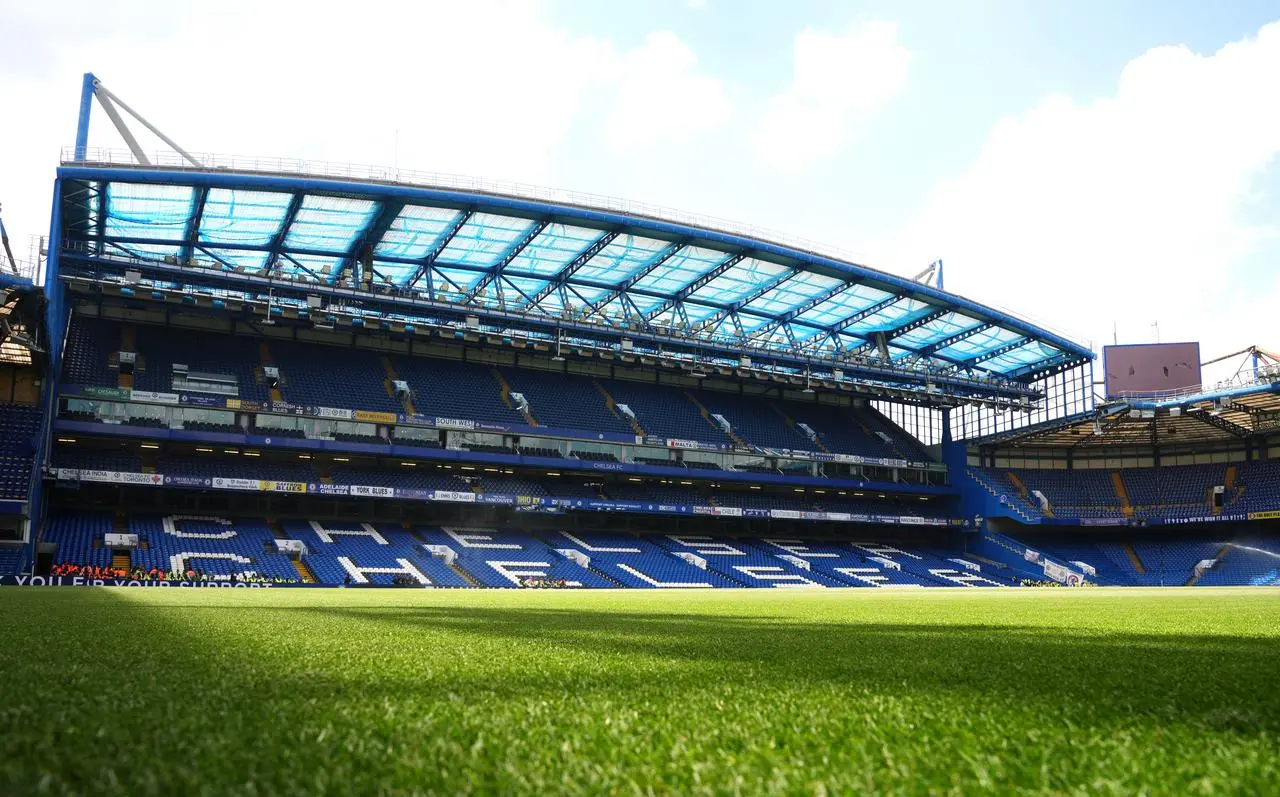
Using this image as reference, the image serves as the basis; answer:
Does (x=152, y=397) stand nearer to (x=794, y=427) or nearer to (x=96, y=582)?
(x=96, y=582)

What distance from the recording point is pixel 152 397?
41.9 meters

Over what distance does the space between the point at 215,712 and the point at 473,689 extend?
1069 millimetres

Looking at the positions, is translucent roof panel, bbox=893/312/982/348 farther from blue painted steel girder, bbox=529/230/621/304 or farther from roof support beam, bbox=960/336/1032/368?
blue painted steel girder, bbox=529/230/621/304

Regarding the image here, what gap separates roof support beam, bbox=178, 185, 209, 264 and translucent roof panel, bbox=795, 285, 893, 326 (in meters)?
31.3

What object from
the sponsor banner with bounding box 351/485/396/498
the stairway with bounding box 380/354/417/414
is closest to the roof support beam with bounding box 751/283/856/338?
the stairway with bounding box 380/354/417/414

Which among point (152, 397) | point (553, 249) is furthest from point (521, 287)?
point (152, 397)

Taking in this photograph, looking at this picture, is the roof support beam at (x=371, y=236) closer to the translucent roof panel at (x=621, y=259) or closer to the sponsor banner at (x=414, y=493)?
the translucent roof panel at (x=621, y=259)

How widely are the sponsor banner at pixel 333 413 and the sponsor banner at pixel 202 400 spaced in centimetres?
441

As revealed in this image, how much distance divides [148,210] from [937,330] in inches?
1674

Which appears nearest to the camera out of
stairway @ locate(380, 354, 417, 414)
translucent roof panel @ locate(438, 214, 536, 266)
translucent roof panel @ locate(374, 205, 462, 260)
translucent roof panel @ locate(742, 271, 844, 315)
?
translucent roof panel @ locate(374, 205, 462, 260)

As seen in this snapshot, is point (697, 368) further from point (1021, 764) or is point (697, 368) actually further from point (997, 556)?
point (1021, 764)

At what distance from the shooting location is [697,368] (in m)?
52.9

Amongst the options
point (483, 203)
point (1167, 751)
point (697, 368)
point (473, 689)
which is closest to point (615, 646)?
point (473, 689)

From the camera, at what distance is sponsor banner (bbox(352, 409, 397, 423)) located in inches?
1842
